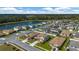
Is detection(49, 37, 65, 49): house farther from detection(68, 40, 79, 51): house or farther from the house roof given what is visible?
detection(68, 40, 79, 51): house

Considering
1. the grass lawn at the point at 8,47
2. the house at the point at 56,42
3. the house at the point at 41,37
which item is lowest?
the grass lawn at the point at 8,47

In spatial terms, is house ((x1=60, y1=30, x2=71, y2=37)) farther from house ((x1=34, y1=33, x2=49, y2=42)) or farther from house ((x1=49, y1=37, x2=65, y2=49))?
house ((x1=34, y1=33, x2=49, y2=42))

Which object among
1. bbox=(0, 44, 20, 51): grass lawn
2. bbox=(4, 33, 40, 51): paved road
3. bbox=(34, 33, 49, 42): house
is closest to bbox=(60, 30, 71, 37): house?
bbox=(34, 33, 49, 42): house

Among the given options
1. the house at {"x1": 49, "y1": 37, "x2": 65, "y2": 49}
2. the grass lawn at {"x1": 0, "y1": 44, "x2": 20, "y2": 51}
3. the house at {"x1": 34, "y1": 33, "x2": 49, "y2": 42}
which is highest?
the house at {"x1": 34, "y1": 33, "x2": 49, "y2": 42}

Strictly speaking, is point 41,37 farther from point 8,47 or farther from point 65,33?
point 8,47

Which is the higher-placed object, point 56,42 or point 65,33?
point 65,33

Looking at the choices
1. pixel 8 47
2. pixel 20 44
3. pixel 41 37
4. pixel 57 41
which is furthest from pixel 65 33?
pixel 8 47

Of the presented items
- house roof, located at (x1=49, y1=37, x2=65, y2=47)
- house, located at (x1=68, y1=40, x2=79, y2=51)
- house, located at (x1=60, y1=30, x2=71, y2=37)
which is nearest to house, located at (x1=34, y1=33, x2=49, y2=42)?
house roof, located at (x1=49, y1=37, x2=65, y2=47)

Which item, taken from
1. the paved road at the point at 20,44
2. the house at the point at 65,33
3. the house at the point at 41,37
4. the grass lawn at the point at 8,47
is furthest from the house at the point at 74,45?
the grass lawn at the point at 8,47

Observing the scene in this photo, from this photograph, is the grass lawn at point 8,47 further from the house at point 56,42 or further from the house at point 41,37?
the house at point 56,42

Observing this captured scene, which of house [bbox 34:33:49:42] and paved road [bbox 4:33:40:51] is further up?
house [bbox 34:33:49:42]

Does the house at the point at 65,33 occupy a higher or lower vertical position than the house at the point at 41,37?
higher
